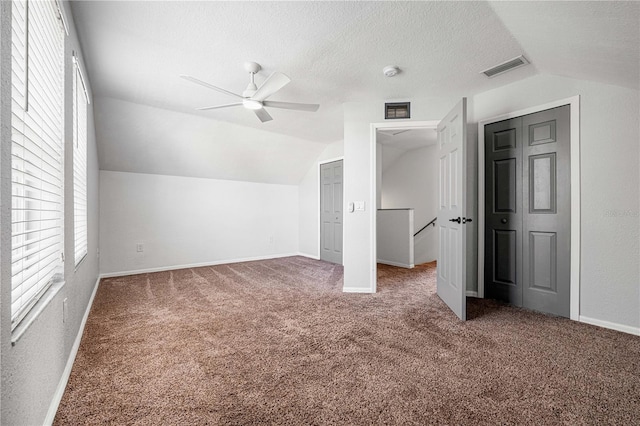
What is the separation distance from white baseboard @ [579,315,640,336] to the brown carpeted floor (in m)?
0.09

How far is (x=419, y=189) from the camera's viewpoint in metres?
6.12

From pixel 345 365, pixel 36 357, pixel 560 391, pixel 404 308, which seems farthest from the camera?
pixel 404 308

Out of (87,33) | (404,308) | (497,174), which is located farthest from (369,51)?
(404,308)

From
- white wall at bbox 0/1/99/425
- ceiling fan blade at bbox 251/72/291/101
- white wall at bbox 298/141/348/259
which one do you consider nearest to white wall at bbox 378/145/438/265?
white wall at bbox 298/141/348/259

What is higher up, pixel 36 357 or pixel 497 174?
pixel 497 174

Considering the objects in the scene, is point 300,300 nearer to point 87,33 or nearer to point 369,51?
point 369,51

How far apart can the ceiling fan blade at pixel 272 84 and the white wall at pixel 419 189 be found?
13.6ft

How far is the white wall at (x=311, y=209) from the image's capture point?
5.84 m

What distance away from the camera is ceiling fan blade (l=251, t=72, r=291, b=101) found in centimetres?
229

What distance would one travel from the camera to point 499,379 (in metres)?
1.65

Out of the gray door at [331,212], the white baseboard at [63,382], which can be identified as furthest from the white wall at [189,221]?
the white baseboard at [63,382]

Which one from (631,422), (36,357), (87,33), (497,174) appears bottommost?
(631,422)

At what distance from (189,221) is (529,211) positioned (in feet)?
16.1

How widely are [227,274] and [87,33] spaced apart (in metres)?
3.28
